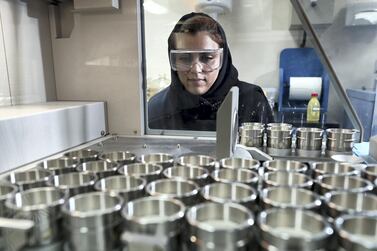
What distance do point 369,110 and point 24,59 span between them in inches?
91.9

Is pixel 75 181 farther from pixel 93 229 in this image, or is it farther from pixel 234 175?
pixel 234 175

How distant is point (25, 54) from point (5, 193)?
127 centimetres

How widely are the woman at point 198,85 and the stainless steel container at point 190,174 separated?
1.20 m

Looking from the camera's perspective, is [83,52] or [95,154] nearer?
[95,154]

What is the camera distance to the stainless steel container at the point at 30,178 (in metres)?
0.57

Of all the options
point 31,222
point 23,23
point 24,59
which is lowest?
point 31,222

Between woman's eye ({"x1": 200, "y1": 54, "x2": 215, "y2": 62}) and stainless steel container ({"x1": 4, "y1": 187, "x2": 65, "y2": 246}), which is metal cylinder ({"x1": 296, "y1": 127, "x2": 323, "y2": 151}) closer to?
woman's eye ({"x1": 200, "y1": 54, "x2": 215, "y2": 62})

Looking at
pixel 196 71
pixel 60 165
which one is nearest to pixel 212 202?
pixel 60 165

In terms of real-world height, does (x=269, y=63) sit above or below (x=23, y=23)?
below

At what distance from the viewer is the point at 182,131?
1.81m

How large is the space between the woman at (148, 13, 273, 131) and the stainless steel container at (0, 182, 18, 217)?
4.25ft

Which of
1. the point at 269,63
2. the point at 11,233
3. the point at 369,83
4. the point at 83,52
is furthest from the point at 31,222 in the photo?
the point at 369,83

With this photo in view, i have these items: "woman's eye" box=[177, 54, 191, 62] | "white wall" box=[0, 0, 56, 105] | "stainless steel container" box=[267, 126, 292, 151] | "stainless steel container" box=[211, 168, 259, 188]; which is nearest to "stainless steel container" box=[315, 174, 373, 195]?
"stainless steel container" box=[211, 168, 259, 188]

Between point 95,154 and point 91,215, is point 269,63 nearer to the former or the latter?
point 95,154
